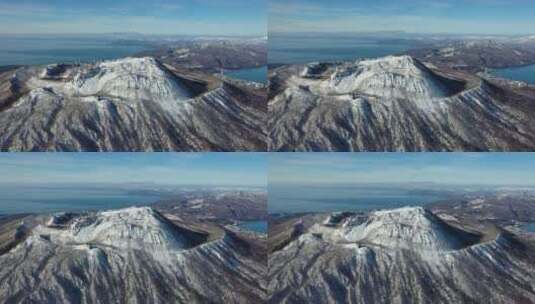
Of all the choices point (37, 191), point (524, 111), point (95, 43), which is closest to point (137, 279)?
point (37, 191)

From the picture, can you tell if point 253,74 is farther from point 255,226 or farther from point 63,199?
point 63,199

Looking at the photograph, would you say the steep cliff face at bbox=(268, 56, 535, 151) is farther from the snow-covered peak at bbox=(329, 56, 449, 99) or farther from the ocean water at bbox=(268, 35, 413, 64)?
the ocean water at bbox=(268, 35, 413, 64)

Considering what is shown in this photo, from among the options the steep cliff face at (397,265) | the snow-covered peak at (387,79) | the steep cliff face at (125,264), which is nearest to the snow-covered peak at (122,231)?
the steep cliff face at (125,264)

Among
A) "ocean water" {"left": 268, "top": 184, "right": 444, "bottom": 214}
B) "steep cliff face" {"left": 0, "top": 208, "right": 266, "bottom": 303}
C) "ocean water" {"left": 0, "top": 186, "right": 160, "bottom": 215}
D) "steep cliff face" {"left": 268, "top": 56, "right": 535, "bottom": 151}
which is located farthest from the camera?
"ocean water" {"left": 0, "top": 186, "right": 160, "bottom": 215}

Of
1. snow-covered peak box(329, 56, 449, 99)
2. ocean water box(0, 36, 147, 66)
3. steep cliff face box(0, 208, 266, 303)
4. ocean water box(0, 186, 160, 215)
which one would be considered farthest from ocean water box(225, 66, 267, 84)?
steep cliff face box(0, 208, 266, 303)

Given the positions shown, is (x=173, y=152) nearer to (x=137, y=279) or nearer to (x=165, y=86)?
(x=165, y=86)
